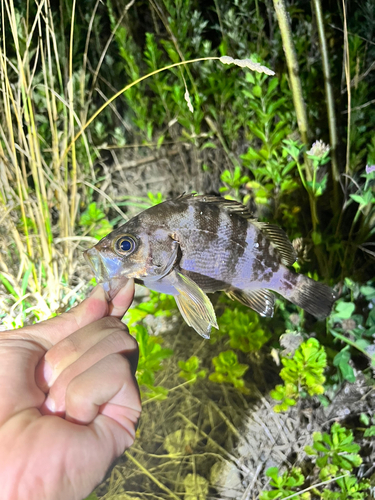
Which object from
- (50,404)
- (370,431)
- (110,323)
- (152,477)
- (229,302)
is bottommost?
(152,477)

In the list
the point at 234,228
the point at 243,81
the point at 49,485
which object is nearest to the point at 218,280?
the point at 234,228

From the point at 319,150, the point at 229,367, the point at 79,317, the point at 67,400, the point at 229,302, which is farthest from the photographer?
the point at 229,302

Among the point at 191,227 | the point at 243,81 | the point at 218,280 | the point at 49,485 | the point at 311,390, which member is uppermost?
the point at 243,81

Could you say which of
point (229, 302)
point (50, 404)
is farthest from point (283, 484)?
point (50, 404)

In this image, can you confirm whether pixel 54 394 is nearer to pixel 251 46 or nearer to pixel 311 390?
pixel 311 390

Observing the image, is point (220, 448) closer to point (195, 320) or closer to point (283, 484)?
point (283, 484)
